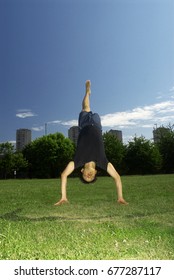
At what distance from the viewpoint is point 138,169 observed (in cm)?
4925

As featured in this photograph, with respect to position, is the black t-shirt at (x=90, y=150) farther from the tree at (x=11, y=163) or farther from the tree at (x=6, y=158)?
the tree at (x=11, y=163)

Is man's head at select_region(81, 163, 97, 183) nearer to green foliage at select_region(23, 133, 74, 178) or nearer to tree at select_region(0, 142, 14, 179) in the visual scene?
green foliage at select_region(23, 133, 74, 178)

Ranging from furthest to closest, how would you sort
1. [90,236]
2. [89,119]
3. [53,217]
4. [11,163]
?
[11,163], [89,119], [53,217], [90,236]

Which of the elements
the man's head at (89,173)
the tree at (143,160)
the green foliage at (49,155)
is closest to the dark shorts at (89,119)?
the man's head at (89,173)

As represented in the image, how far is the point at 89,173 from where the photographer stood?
7680mm

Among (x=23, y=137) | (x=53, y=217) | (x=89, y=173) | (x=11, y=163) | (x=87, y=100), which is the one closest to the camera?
(x=89, y=173)

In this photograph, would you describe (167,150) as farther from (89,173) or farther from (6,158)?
(89,173)

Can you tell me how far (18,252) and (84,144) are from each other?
12.4 feet

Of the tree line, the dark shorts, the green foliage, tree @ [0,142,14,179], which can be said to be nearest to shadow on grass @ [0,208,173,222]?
the dark shorts

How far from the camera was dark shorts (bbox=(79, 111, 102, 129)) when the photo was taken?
325 inches

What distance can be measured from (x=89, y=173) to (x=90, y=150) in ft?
1.83

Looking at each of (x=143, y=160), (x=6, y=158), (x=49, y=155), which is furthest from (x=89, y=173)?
(x=6, y=158)
